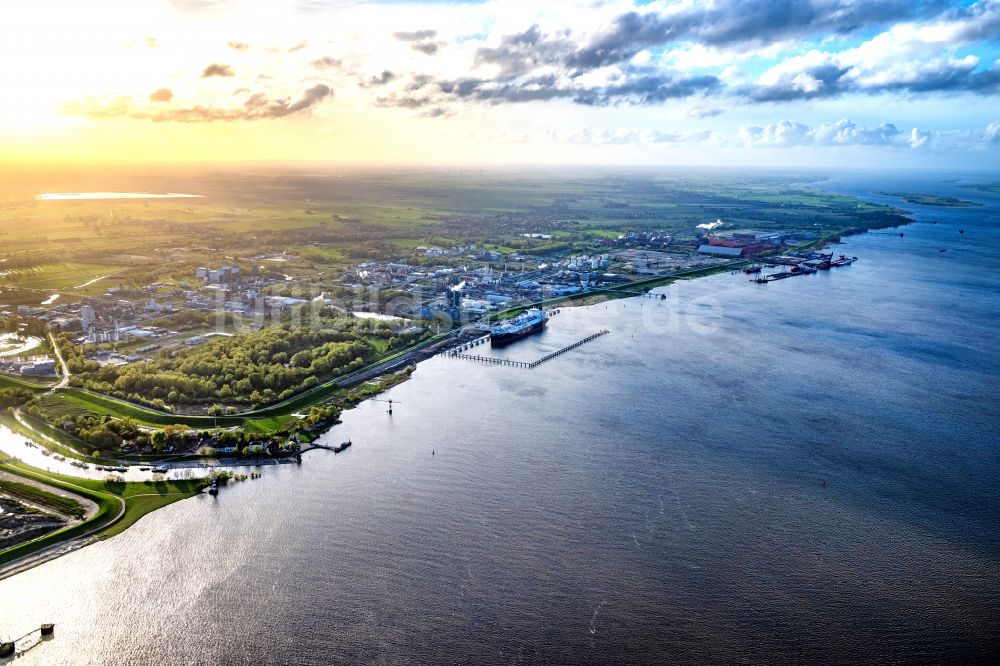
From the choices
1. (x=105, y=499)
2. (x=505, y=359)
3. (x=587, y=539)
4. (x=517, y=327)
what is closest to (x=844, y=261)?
(x=517, y=327)

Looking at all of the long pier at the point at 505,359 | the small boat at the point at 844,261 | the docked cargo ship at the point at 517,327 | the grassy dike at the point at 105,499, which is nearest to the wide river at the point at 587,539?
the grassy dike at the point at 105,499

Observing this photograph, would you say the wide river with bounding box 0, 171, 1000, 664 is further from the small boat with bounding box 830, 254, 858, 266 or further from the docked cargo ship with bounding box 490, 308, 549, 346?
the small boat with bounding box 830, 254, 858, 266

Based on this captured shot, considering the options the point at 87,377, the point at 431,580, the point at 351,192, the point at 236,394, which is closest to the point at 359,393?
the point at 236,394

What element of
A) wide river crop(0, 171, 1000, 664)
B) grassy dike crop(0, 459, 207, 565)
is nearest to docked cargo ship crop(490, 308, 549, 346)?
wide river crop(0, 171, 1000, 664)

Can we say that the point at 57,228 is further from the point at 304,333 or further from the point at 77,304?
the point at 304,333

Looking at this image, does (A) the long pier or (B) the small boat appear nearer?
(A) the long pier

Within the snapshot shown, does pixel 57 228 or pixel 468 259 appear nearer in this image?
pixel 468 259

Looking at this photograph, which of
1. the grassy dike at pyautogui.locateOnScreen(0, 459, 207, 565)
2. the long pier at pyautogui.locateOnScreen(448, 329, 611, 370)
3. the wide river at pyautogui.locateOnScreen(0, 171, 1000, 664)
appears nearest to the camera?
the wide river at pyautogui.locateOnScreen(0, 171, 1000, 664)

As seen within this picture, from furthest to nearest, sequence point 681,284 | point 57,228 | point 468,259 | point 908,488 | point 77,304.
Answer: point 57,228
point 468,259
point 681,284
point 77,304
point 908,488
